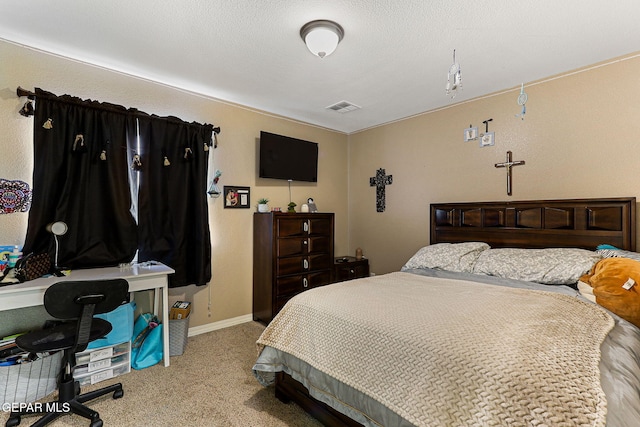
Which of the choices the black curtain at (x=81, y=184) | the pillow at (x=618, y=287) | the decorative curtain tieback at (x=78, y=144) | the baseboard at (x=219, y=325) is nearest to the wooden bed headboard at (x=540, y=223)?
the pillow at (x=618, y=287)

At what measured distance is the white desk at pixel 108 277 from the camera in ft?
6.36

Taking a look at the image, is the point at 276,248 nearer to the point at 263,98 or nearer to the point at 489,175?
the point at 263,98

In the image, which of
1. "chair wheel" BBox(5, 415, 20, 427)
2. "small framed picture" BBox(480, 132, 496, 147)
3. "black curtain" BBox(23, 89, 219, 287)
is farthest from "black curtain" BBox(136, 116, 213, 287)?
"small framed picture" BBox(480, 132, 496, 147)

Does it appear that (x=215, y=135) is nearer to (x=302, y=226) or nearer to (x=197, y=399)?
(x=302, y=226)

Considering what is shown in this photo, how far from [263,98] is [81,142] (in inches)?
70.0

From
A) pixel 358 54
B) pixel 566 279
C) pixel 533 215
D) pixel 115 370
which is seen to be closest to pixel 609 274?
pixel 566 279

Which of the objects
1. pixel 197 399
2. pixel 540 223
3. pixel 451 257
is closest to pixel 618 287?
pixel 540 223

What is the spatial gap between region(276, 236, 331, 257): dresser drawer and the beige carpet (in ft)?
3.80

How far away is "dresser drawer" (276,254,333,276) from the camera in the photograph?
3.47 metres

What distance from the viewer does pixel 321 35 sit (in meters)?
2.09

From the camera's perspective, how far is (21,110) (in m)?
2.31

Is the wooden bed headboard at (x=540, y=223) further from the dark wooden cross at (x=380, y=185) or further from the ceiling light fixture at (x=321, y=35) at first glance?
the ceiling light fixture at (x=321, y=35)

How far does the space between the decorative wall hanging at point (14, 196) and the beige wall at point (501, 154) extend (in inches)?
146

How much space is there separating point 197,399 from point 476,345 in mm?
1850
